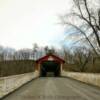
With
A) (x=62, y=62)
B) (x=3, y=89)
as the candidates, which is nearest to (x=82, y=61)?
(x=62, y=62)

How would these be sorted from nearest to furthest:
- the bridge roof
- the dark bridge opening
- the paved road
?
the paved road → the bridge roof → the dark bridge opening

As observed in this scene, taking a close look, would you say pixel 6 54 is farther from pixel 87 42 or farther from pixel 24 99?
pixel 24 99

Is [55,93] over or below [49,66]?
below

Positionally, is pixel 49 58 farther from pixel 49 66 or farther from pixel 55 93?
pixel 55 93

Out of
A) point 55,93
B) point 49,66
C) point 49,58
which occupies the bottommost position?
point 55,93

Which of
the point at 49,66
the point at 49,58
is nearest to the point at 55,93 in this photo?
the point at 49,58

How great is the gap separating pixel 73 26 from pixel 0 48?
8733cm

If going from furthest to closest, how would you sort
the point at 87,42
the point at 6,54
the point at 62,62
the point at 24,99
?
the point at 6,54 → the point at 62,62 → the point at 87,42 → the point at 24,99

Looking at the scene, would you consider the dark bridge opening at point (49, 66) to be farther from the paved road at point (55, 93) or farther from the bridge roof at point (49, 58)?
the paved road at point (55, 93)

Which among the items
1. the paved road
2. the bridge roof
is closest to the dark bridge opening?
the bridge roof

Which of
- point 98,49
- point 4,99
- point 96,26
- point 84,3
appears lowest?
point 4,99

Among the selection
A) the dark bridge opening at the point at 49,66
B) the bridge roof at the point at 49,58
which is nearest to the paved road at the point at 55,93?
the bridge roof at the point at 49,58

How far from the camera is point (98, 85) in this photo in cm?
2448

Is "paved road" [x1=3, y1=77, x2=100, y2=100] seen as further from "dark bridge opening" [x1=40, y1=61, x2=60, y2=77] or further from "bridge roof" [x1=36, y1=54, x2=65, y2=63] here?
"dark bridge opening" [x1=40, y1=61, x2=60, y2=77]
